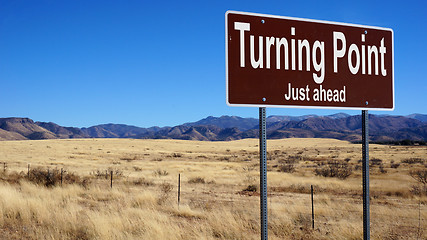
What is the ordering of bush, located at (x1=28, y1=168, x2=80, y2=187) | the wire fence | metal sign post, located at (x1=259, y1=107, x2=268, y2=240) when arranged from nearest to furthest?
metal sign post, located at (x1=259, y1=107, x2=268, y2=240) < the wire fence < bush, located at (x1=28, y1=168, x2=80, y2=187)

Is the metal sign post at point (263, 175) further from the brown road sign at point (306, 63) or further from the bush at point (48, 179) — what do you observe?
the bush at point (48, 179)

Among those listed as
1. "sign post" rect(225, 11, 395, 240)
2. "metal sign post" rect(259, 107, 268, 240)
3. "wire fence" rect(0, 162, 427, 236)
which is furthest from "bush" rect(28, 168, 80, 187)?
"sign post" rect(225, 11, 395, 240)

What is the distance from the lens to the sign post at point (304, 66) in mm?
3674

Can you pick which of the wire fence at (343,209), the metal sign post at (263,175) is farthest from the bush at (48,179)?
the metal sign post at (263,175)

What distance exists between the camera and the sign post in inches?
145

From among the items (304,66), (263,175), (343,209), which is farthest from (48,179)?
(304,66)

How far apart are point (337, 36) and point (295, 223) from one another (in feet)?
24.1

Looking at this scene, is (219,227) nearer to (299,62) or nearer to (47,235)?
(47,235)

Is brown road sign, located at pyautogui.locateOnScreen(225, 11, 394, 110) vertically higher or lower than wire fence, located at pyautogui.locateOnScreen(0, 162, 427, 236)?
higher

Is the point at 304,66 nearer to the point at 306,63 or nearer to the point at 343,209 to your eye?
the point at 306,63

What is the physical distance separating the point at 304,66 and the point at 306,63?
0.05 meters

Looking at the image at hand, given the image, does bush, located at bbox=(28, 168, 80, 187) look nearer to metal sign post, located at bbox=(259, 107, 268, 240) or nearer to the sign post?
metal sign post, located at bbox=(259, 107, 268, 240)

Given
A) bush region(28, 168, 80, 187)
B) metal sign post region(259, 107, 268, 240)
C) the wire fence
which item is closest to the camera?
metal sign post region(259, 107, 268, 240)

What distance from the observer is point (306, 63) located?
4.01 meters
